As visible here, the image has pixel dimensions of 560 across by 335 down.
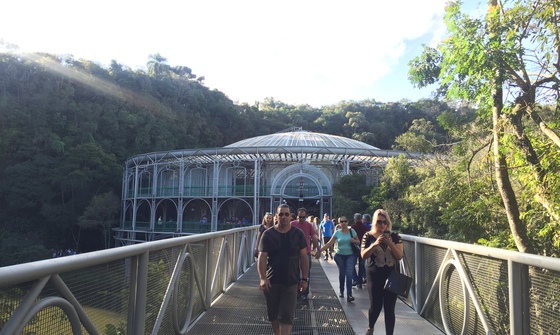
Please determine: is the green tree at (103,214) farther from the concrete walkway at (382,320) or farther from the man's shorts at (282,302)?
the man's shorts at (282,302)

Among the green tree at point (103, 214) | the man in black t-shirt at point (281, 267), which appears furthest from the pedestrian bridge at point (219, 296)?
the green tree at point (103, 214)

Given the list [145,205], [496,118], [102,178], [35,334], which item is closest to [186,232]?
[145,205]

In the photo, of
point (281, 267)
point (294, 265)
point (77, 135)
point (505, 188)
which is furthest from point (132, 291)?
point (77, 135)

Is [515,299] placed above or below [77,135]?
below

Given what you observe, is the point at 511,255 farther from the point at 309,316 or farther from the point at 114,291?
the point at 309,316

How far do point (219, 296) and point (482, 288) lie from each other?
4.58 metres

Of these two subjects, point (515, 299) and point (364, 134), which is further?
point (364, 134)

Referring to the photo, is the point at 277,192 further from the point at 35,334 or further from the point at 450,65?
the point at 35,334

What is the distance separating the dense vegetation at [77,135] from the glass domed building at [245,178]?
694cm

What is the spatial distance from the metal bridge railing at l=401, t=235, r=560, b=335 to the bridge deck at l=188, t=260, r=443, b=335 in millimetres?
366

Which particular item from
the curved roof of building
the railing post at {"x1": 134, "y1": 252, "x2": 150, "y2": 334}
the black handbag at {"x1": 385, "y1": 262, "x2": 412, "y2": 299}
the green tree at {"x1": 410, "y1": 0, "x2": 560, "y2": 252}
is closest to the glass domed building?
the curved roof of building

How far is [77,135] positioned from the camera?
154 feet

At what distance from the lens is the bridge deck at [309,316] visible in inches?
211

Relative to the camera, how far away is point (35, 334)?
225 centimetres
